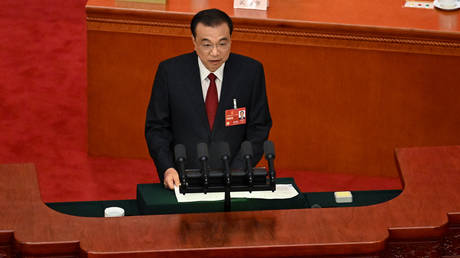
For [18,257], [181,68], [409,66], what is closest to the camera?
[18,257]

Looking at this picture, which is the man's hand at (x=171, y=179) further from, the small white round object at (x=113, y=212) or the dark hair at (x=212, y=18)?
the dark hair at (x=212, y=18)

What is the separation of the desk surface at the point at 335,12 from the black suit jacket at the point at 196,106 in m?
1.76

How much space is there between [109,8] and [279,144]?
1513 millimetres

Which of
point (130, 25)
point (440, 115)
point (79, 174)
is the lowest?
point (79, 174)

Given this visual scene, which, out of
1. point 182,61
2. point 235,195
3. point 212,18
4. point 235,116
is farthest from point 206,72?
point 235,195

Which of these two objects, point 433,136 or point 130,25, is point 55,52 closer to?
point 130,25

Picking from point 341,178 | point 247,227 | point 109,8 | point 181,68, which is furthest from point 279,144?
point 247,227

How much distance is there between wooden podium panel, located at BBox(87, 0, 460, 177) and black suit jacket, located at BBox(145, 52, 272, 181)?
175 centimetres

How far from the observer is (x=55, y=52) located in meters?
7.67

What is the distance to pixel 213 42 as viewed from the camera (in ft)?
12.9

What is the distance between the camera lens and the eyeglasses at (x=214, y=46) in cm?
394

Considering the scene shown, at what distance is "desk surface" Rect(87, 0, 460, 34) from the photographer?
595cm

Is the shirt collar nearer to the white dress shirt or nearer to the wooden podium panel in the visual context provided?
the white dress shirt

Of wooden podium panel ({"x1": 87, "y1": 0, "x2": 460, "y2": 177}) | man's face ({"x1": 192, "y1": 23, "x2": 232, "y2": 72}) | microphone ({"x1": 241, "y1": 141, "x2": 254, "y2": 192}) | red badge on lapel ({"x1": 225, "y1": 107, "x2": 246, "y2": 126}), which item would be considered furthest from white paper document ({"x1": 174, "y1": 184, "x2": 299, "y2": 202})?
wooden podium panel ({"x1": 87, "y1": 0, "x2": 460, "y2": 177})
